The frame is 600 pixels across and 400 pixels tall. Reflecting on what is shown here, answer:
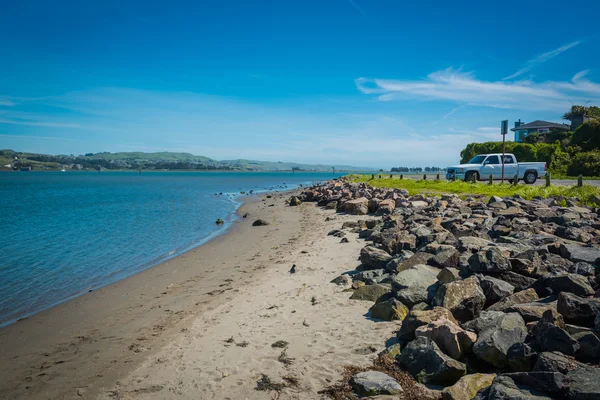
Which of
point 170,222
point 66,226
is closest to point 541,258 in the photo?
point 170,222

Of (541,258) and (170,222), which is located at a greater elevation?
(541,258)

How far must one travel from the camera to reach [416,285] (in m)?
6.34

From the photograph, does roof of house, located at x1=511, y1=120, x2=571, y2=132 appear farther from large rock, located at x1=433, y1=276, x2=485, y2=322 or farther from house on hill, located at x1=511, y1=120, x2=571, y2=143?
large rock, located at x1=433, y1=276, x2=485, y2=322

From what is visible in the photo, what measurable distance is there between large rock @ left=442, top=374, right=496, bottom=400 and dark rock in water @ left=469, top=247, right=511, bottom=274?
2531mm

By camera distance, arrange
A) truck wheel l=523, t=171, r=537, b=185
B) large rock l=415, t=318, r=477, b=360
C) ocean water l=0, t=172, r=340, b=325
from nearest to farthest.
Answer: large rock l=415, t=318, r=477, b=360 < ocean water l=0, t=172, r=340, b=325 < truck wheel l=523, t=171, r=537, b=185

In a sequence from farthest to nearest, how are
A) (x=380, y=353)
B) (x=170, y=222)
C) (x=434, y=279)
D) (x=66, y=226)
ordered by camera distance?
(x=170, y=222)
(x=66, y=226)
(x=434, y=279)
(x=380, y=353)

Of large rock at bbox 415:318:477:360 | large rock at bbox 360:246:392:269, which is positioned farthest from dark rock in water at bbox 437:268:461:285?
large rock at bbox 360:246:392:269

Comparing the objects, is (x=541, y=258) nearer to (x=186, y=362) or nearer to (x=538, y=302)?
(x=538, y=302)

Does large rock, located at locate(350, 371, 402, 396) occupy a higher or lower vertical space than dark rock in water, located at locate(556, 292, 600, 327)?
lower

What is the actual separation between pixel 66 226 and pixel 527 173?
30.3 meters

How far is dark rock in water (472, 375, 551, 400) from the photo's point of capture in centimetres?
334

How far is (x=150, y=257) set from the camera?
1438 cm

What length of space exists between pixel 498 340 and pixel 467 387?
71 cm

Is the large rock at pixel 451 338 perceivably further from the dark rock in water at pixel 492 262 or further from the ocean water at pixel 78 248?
the ocean water at pixel 78 248
